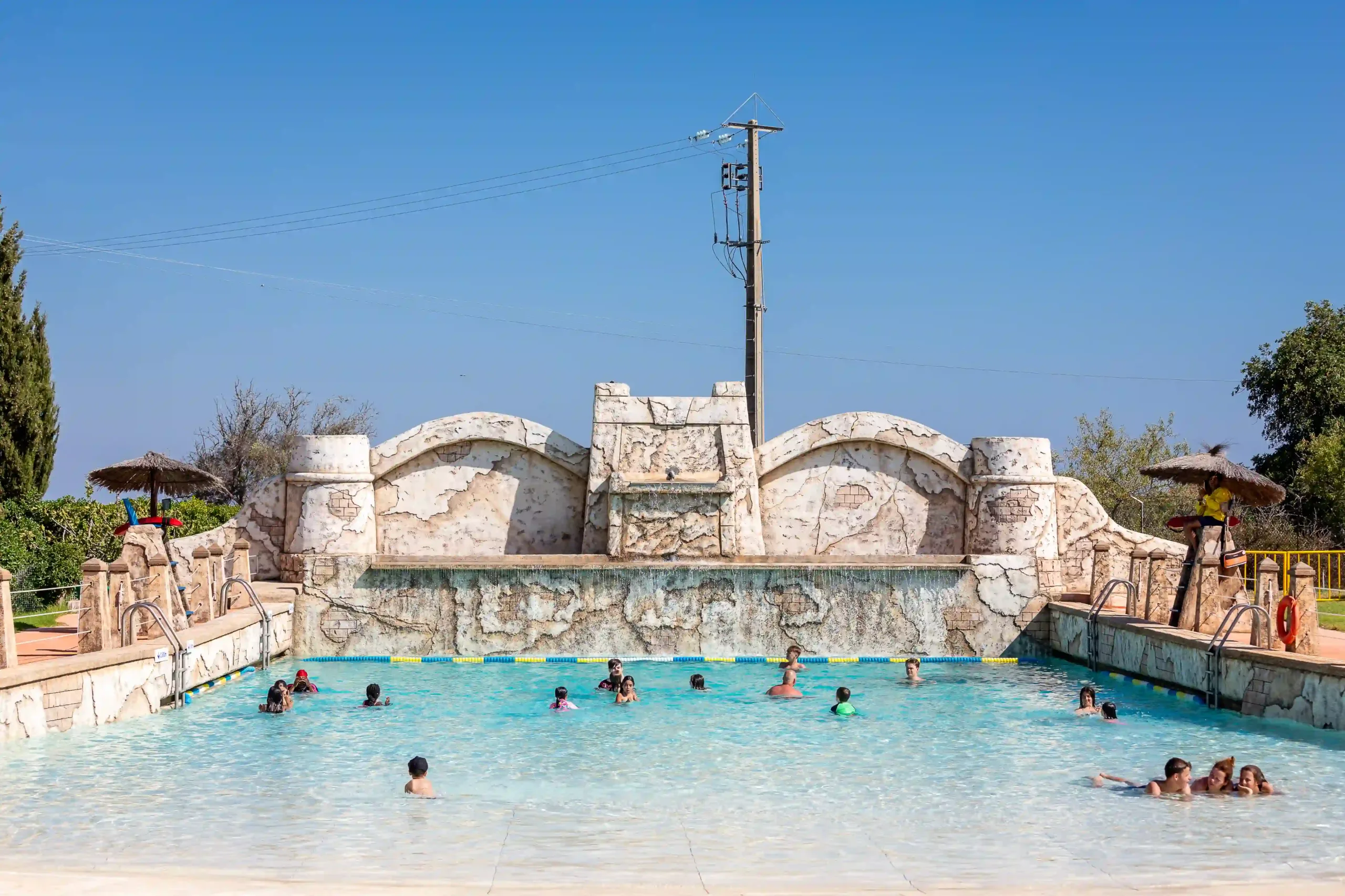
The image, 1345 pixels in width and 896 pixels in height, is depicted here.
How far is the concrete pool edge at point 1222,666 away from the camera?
37.8ft

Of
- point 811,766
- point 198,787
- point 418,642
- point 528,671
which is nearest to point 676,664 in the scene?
point 528,671

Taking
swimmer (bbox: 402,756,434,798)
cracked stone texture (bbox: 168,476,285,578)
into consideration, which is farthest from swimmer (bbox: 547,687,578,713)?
cracked stone texture (bbox: 168,476,285,578)

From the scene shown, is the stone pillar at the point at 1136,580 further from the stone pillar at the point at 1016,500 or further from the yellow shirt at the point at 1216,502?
the stone pillar at the point at 1016,500

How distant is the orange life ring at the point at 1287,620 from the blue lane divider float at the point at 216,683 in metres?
10.6

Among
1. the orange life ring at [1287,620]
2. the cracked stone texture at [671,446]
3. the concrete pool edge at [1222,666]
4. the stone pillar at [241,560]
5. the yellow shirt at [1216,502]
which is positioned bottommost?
the concrete pool edge at [1222,666]

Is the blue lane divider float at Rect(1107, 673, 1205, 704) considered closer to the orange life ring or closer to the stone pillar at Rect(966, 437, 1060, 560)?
the orange life ring

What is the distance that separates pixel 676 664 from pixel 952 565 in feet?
12.5

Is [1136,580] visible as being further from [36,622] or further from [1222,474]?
[36,622]

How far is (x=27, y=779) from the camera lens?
9.66m

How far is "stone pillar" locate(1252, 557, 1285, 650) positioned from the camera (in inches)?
497

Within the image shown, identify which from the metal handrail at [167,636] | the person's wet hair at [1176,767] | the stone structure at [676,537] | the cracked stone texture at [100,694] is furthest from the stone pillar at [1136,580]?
the metal handrail at [167,636]

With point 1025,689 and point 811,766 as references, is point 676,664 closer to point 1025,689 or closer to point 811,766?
point 1025,689

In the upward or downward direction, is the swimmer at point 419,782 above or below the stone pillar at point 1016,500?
below

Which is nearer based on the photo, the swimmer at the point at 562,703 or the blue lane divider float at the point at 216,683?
the blue lane divider float at the point at 216,683
